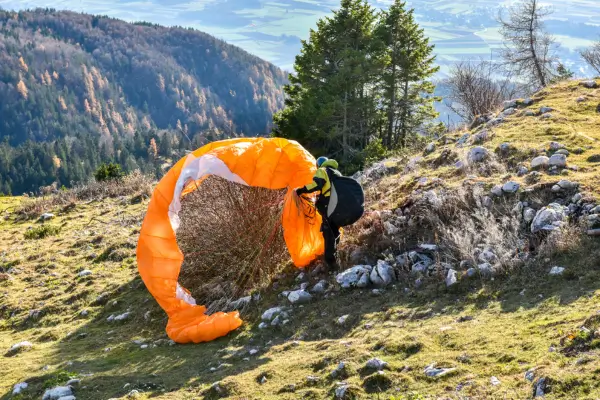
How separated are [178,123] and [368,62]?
6622 inches

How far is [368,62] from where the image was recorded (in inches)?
951

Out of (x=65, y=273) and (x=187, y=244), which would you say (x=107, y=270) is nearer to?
(x=65, y=273)

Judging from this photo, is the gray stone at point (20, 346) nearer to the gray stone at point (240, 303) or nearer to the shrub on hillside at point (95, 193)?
the gray stone at point (240, 303)

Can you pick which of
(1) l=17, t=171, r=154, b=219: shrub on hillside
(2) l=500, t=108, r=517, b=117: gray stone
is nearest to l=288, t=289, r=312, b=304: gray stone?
(2) l=500, t=108, r=517, b=117: gray stone

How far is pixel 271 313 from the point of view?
708cm

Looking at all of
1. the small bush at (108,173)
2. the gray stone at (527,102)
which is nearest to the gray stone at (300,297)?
the gray stone at (527,102)

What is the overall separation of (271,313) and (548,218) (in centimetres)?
368

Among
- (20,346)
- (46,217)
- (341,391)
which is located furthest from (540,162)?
(46,217)

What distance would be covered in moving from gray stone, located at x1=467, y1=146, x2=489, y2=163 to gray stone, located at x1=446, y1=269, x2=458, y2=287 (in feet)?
11.9

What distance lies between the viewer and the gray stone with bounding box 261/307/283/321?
23.1 ft

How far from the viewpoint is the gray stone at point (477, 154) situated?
9672 millimetres

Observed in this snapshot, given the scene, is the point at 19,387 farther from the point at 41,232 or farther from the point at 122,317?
the point at 41,232

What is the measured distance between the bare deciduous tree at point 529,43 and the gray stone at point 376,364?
22.2 m

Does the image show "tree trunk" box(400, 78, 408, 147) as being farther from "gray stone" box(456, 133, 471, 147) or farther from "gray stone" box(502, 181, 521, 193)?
"gray stone" box(502, 181, 521, 193)
